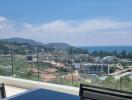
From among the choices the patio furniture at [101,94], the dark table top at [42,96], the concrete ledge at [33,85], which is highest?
the patio furniture at [101,94]

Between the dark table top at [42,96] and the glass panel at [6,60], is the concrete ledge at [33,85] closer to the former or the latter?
the glass panel at [6,60]

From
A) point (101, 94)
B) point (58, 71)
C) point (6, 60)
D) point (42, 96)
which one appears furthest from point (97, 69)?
point (101, 94)

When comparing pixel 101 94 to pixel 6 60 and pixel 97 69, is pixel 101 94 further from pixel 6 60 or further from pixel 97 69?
pixel 6 60

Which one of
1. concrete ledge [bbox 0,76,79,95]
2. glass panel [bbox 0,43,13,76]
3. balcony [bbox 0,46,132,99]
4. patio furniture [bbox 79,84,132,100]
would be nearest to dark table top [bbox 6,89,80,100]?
patio furniture [bbox 79,84,132,100]

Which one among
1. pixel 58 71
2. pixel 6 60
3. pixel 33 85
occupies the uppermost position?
pixel 6 60

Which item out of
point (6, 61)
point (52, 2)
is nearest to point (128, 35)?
point (6, 61)

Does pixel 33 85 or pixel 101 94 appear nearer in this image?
pixel 101 94

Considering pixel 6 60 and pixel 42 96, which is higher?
pixel 6 60

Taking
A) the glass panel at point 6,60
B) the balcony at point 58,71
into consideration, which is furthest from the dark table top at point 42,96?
the glass panel at point 6,60

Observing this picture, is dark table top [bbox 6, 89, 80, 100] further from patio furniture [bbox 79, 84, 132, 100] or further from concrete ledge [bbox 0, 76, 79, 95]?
concrete ledge [bbox 0, 76, 79, 95]

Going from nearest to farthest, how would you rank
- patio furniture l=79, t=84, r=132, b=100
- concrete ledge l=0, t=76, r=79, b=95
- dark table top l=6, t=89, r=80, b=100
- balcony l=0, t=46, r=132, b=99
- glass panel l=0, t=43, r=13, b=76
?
patio furniture l=79, t=84, r=132, b=100 → dark table top l=6, t=89, r=80, b=100 → balcony l=0, t=46, r=132, b=99 → concrete ledge l=0, t=76, r=79, b=95 → glass panel l=0, t=43, r=13, b=76
